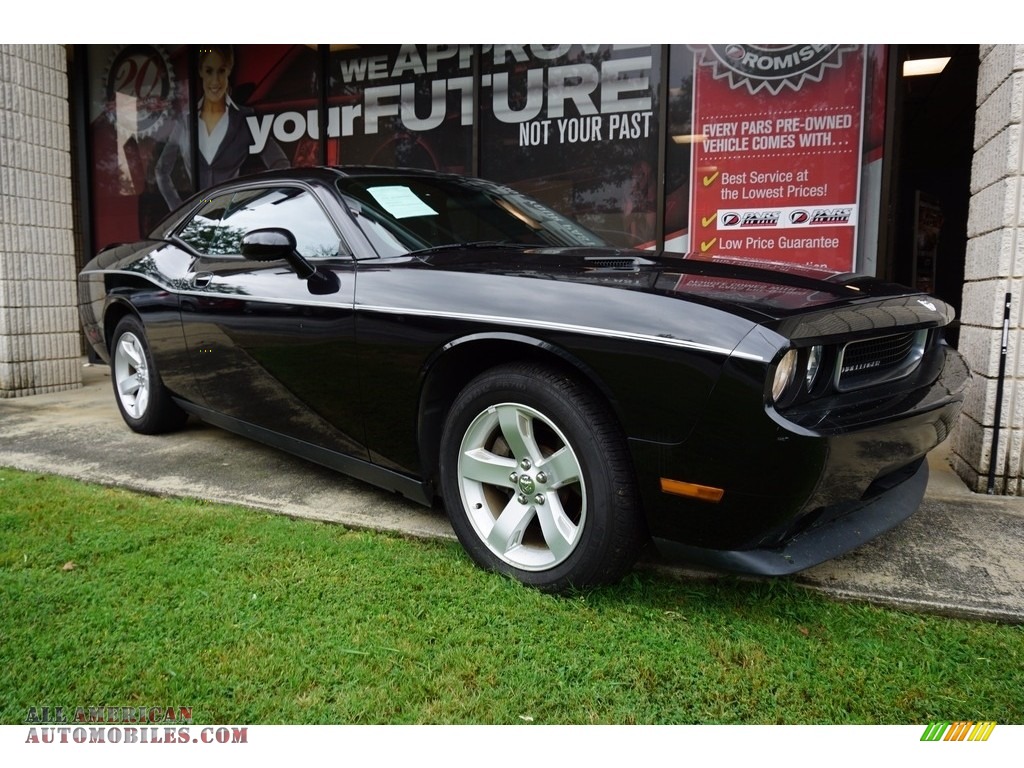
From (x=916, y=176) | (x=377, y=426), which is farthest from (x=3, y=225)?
(x=916, y=176)

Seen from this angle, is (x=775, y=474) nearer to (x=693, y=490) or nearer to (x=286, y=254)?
(x=693, y=490)

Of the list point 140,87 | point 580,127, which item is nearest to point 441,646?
point 580,127

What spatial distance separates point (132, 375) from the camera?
15.7ft

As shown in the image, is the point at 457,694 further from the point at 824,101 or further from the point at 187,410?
the point at 824,101

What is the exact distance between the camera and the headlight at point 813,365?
2225 millimetres

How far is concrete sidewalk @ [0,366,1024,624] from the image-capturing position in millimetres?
2584

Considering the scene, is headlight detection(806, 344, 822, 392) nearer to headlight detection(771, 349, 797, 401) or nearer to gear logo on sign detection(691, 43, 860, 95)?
headlight detection(771, 349, 797, 401)

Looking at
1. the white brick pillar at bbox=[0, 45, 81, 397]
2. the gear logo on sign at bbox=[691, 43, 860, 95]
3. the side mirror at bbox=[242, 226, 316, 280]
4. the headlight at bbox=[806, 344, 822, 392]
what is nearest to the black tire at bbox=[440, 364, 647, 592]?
the headlight at bbox=[806, 344, 822, 392]

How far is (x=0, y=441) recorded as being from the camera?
4754mm

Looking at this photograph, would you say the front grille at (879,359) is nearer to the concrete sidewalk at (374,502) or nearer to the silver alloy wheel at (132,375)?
the concrete sidewalk at (374,502)

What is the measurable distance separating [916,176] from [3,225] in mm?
12245

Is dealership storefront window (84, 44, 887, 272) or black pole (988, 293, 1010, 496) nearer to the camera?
black pole (988, 293, 1010, 496)

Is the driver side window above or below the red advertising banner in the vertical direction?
below

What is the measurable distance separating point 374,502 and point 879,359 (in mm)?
2057
